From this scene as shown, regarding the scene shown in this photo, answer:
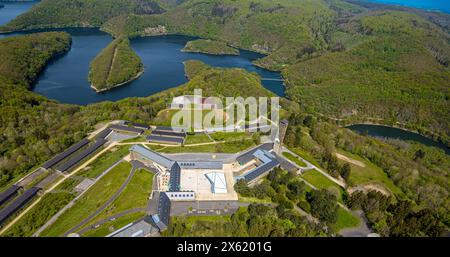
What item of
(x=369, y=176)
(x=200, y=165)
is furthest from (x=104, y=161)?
(x=369, y=176)

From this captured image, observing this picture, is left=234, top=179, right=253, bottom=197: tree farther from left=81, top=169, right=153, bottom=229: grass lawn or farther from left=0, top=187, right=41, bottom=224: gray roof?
left=0, top=187, right=41, bottom=224: gray roof

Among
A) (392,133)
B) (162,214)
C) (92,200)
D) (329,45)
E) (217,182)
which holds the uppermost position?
(329,45)

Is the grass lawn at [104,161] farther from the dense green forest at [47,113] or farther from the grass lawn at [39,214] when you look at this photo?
the dense green forest at [47,113]

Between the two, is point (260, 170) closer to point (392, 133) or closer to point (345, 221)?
point (345, 221)

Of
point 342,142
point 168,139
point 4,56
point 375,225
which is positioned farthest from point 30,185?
point 4,56

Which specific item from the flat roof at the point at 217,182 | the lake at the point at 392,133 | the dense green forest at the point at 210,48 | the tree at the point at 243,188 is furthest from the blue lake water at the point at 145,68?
the tree at the point at 243,188

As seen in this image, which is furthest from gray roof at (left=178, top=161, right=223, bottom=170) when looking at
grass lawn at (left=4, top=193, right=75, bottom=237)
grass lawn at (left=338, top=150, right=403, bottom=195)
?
grass lawn at (left=338, top=150, right=403, bottom=195)
